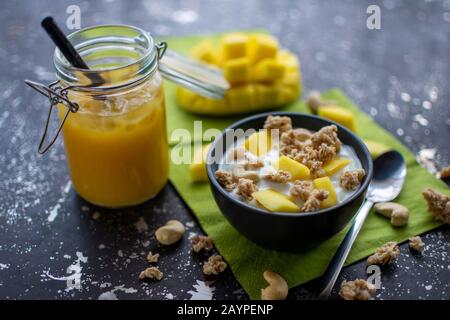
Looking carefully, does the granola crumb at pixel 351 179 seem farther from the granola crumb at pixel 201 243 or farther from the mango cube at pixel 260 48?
the mango cube at pixel 260 48

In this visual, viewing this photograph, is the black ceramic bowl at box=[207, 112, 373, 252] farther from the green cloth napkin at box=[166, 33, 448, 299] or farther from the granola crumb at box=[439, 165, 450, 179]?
the granola crumb at box=[439, 165, 450, 179]

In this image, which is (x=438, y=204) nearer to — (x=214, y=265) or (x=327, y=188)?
(x=327, y=188)

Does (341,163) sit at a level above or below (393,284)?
above

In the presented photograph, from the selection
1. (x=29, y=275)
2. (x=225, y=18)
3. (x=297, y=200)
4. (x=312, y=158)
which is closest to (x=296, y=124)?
(x=312, y=158)

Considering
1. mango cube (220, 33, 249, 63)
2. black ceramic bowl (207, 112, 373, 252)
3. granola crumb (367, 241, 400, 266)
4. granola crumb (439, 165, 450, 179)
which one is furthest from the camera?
mango cube (220, 33, 249, 63)

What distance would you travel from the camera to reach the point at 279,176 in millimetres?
1211

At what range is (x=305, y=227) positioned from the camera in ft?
3.78

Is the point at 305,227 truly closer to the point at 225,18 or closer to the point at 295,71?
the point at 295,71

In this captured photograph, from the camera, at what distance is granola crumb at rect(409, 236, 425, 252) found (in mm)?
1279

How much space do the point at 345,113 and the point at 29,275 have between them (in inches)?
36.8

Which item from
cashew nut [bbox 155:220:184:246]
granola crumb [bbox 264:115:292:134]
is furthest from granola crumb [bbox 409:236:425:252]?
cashew nut [bbox 155:220:184:246]

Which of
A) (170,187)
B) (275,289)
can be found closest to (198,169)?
(170,187)

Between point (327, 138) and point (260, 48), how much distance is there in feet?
1.72

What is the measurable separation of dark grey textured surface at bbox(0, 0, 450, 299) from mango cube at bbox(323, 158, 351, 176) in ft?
0.72
